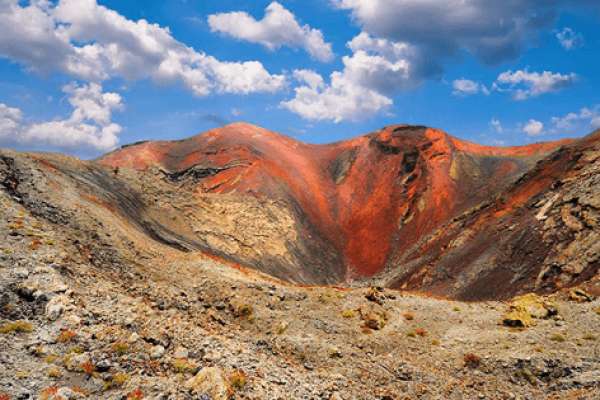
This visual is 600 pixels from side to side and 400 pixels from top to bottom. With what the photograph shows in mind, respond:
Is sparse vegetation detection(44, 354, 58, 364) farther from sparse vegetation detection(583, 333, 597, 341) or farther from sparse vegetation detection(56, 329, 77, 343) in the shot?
sparse vegetation detection(583, 333, 597, 341)

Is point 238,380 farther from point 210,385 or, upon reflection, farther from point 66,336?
point 66,336

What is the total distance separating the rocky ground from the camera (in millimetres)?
11719

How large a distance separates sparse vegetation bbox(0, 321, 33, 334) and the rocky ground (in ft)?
0.14

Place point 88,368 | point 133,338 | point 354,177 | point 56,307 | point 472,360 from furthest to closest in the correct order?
1. point 354,177
2. point 472,360
3. point 56,307
4. point 133,338
5. point 88,368

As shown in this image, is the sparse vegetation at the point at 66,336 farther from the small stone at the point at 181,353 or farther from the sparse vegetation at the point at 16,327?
the small stone at the point at 181,353

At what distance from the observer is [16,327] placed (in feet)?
40.1

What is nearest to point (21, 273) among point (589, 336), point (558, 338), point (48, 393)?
point (48, 393)

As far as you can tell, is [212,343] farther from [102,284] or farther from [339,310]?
[339,310]

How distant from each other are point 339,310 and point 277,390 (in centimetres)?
907

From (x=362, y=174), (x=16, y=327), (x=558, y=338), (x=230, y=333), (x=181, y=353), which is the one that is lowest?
(x=558, y=338)

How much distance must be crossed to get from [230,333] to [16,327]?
7.78m

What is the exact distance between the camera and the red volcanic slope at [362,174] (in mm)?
61250

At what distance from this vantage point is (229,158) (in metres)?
67.8

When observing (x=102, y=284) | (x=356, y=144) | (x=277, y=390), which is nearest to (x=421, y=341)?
(x=277, y=390)
